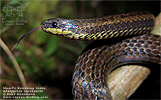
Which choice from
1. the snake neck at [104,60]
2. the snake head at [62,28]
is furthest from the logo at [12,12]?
the snake neck at [104,60]

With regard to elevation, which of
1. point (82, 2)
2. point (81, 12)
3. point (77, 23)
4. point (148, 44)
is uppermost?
point (82, 2)

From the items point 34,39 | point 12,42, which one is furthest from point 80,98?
point 34,39

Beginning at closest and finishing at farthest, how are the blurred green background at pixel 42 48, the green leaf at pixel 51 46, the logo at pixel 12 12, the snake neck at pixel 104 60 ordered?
the snake neck at pixel 104 60, the logo at pixel 12 12, the blurred green background at pixel 42 48, the green leaf at pixel 51 46

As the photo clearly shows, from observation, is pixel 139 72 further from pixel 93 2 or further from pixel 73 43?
pixel 93 2

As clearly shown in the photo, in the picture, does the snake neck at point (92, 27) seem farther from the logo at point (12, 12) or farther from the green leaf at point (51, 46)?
the green leaf at point (51, 46)

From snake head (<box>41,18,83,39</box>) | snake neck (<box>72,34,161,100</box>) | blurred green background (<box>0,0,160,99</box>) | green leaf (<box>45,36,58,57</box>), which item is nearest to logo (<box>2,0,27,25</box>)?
blurred green background (<box>0,0,160,99</box>)

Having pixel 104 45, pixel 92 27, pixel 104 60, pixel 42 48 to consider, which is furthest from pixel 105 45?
→ pixel 42 48
